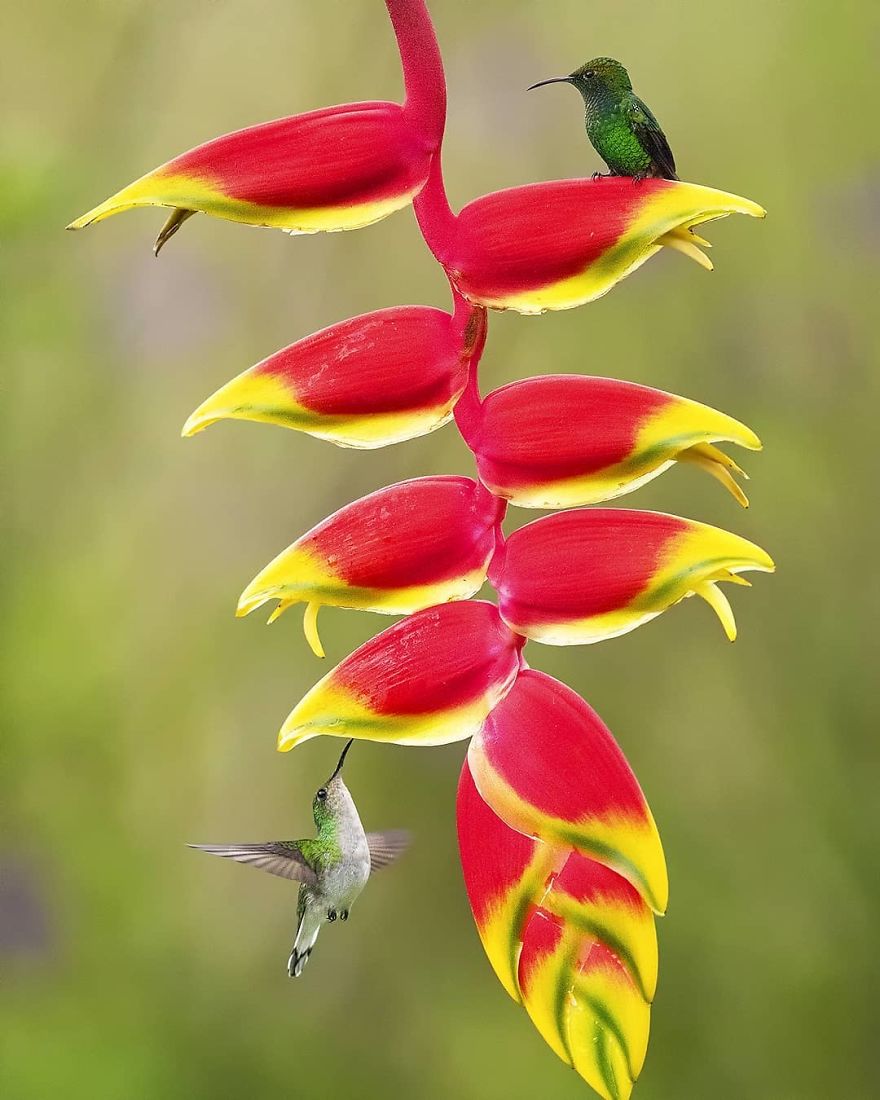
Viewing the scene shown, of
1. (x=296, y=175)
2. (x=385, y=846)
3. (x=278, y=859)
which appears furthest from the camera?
(x=385, y=846)

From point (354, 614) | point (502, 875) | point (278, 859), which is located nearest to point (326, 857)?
point (278, 859)

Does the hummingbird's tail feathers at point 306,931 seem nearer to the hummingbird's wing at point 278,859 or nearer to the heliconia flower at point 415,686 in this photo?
the hummingbird's wing at point 278,859

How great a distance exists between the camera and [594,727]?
26 cm

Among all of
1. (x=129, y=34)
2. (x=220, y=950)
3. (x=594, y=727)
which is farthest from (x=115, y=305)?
(x=594, y=727)

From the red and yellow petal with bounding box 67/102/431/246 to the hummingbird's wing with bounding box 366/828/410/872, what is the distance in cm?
38

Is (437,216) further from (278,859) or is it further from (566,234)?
(278,859)

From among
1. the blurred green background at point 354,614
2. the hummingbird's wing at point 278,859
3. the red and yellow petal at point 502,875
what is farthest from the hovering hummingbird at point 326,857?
the blurred green background at point 354,614

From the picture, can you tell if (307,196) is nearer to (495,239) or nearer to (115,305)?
(495,239)

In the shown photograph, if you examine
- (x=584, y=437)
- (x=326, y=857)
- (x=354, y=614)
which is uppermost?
(x=584, y=437)

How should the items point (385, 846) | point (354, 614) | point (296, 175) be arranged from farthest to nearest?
point (354, 614) < point (385, 846) < point (296, 175)

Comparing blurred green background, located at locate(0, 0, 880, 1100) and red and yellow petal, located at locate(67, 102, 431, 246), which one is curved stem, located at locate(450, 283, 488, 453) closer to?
red and yellow petal, located at locate(67, 102, 431, 246)

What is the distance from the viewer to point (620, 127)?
0.34 metres

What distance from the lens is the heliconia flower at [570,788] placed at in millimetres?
250

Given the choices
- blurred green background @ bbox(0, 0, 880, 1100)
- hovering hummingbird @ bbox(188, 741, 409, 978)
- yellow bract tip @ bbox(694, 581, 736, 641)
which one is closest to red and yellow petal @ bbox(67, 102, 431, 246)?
yellow bract tip @ bbox(694, 581, 736, 641)
